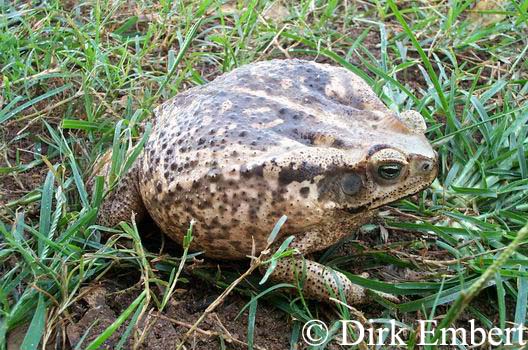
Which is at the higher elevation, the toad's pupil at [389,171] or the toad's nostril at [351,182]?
the toad's pupil at [389,171]

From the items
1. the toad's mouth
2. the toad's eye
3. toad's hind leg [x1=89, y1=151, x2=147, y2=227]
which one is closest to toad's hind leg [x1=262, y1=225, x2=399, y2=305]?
the toad's mouth

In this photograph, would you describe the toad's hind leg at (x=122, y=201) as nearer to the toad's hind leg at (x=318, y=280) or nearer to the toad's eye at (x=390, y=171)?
the toad's hind leg at (x=318, y=280)

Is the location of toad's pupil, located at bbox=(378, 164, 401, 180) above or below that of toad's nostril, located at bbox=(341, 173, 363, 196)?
above

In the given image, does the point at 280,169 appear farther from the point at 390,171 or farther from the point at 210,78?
the point at 210,78

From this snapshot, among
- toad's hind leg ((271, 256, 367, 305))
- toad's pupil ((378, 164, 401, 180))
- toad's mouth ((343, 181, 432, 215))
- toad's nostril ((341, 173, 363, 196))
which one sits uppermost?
toad's pupil ((378, 164, 401, 180))

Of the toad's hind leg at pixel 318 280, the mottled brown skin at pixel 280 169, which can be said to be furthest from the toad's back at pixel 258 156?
the toad's hind leg at pixel 318 280

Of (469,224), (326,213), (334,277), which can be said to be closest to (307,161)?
(326,213)

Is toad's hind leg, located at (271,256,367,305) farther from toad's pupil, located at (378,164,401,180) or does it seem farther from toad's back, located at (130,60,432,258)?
toad's pupil, located at (378,164,401,180)

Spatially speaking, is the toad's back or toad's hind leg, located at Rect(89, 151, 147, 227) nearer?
the toad's back

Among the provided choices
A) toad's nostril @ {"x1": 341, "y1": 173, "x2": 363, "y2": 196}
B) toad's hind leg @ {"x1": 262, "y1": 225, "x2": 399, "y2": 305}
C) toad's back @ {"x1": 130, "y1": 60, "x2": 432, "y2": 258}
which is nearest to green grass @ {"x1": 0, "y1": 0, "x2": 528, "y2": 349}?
toad's hind leg @ {"x1": 262, "y1": 225, "x2": 399, "y2": 305}
